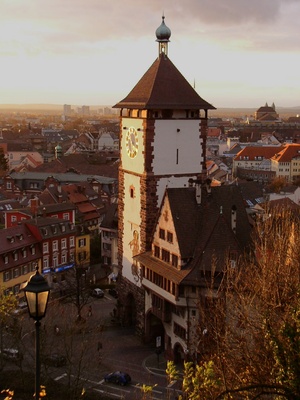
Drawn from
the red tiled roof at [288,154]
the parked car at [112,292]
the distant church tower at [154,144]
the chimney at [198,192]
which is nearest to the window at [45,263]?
the parked car at [112,292]

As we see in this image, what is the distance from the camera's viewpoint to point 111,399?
35781 mm

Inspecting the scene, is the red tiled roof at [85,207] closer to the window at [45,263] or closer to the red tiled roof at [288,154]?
the window at [45,263]

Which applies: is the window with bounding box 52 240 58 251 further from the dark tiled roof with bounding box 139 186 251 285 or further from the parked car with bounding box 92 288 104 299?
the dark tiled roof with bounding box 139 186 251 285

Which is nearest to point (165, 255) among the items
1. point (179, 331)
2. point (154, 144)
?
point (179, 331)

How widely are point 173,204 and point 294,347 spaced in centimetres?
2743

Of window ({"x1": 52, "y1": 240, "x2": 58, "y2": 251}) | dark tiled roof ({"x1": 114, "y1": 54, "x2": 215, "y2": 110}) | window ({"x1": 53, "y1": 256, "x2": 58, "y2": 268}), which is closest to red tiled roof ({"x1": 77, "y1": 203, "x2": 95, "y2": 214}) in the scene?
window ({"x1": 52, "y1": 240, "x2": 58, "y2": 251})

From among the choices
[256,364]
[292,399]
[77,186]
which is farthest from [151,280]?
[77,186]

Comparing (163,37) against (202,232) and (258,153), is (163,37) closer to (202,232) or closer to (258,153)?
(202,232)

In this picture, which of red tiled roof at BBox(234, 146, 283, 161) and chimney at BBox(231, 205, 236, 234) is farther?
red tiled roof at BBox(234, 146, 283, 161)

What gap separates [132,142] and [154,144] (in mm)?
2500

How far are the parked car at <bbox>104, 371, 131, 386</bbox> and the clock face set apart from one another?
15.6 metres

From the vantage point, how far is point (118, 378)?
38.7 m

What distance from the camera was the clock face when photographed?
45.6 meters

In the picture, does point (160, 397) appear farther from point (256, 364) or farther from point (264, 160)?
point (264, 160)
